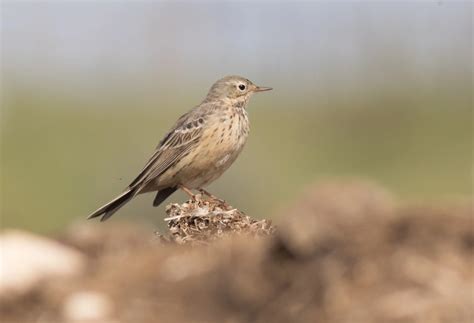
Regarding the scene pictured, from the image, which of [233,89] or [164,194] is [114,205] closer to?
[164,194]

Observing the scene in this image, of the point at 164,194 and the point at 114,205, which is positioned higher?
the point at 164,194

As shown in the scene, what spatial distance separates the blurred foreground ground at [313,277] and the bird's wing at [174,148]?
190 inches

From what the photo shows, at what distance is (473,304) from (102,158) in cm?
1507

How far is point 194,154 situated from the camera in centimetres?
1062

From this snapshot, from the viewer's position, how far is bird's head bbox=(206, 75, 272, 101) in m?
11.3

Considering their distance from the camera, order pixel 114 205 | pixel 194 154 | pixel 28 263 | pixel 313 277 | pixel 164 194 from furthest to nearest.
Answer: pixel 164 194 < pixel 194 154 < pixel 114 205 < pixel 28 263 < pixel 313 277

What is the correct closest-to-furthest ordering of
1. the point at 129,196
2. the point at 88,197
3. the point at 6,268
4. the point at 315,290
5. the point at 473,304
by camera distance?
1. the point at 473,304
2. the point at 315,290
3. the point at 6,268
4. the point at 129,196
5. the point at 88,197

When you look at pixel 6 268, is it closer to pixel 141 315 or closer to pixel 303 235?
pixel 141 315

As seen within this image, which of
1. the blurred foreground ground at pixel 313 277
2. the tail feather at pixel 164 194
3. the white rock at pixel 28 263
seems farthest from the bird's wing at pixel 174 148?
the blurred foreground ground at pixel 313 277

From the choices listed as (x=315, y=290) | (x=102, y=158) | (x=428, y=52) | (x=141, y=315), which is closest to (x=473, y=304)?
(x=315, y=290)

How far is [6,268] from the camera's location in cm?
620

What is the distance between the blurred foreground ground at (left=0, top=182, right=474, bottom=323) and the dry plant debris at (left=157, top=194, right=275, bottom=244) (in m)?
1.65

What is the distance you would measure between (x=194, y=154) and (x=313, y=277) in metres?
5.84

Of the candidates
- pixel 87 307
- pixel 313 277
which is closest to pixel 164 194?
pixel 87 307
